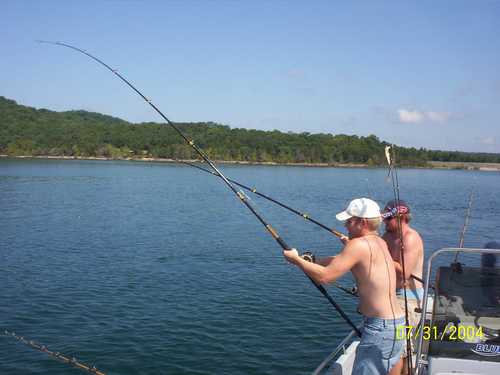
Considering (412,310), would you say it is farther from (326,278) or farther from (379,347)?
(326,278)

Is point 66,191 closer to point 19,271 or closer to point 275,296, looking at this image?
point 19,271

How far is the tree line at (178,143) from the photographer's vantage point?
437ft

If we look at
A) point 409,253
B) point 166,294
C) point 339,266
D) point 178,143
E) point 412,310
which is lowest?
point 166,294

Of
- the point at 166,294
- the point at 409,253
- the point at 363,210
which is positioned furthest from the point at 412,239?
the point at 166,294

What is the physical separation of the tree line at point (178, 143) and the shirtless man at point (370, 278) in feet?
378

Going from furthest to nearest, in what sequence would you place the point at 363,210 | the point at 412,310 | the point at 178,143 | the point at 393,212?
the point at 178,143
the point at 412,310
the point at 393,212
the point at 363,210

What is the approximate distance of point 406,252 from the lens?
4.81 metres

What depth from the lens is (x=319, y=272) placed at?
3.69m

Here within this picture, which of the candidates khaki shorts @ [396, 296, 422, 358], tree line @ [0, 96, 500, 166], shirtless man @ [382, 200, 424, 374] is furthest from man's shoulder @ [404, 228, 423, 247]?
tree line @ [0, 96, 500, 166]

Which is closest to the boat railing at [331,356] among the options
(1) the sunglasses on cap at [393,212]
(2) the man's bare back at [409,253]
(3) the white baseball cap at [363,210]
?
(2) the man's bare back at [409,253]

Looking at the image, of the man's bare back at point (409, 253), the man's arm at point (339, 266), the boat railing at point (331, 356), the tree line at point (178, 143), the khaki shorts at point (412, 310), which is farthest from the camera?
the tree line at point (178, 143)

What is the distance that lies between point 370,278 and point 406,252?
1.26 meters

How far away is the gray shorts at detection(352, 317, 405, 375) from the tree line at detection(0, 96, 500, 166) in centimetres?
11513

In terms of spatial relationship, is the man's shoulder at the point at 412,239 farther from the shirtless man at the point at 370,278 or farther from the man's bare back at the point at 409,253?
the shirtless man at the point at 370,278
